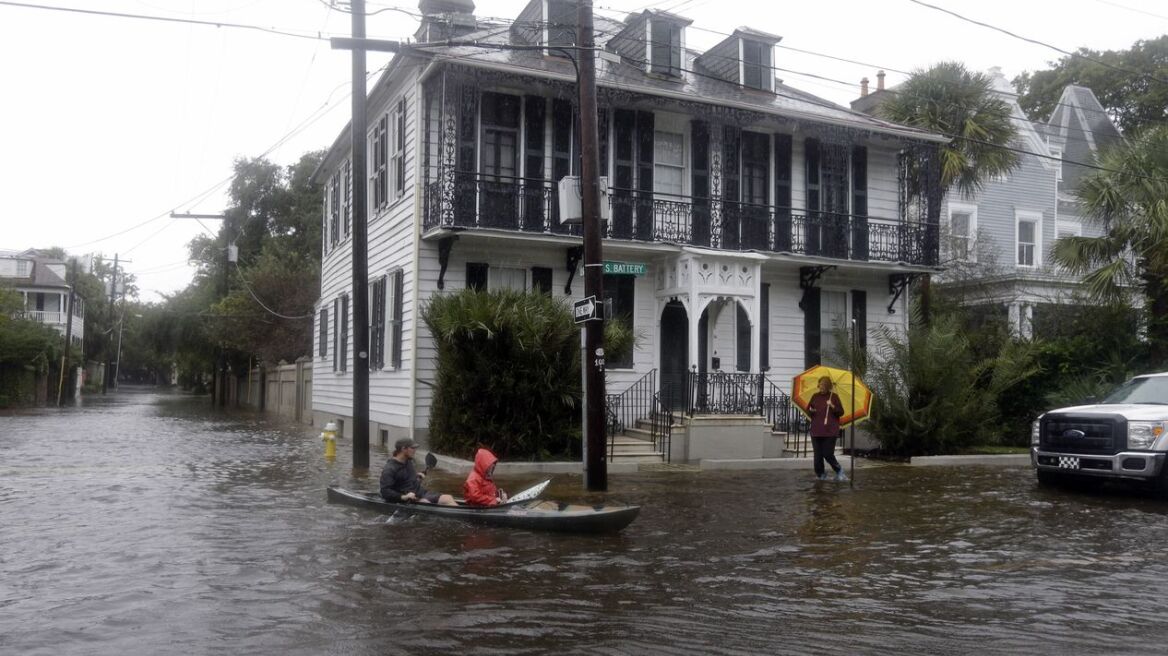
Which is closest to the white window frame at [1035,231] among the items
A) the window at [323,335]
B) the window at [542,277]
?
the window at [542,277]

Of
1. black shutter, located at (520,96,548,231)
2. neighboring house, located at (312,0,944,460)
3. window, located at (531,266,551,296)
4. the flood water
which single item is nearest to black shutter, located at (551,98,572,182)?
neighboring house, located at (312,0,944,460)

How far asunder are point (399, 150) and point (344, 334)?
7.05 m

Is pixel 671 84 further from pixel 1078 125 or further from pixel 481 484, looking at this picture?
pixel 1078 125

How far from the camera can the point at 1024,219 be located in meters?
35.4

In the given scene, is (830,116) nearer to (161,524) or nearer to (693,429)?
(693,429)

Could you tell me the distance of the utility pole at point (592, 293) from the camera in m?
14.2

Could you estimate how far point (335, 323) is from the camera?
2838 centimetres

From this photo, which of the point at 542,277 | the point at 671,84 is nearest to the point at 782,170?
the point at 671,84

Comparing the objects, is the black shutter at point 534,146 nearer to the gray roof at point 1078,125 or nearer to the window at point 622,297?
the window at point 622,297

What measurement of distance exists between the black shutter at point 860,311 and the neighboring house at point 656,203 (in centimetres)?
5

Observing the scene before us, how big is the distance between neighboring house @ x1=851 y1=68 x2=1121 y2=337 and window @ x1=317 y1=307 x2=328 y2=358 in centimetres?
1708

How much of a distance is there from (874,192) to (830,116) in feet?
8.39

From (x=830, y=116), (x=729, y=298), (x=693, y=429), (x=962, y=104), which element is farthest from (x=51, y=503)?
(x=962, y=104)

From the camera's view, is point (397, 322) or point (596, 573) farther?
point (397, 322)
